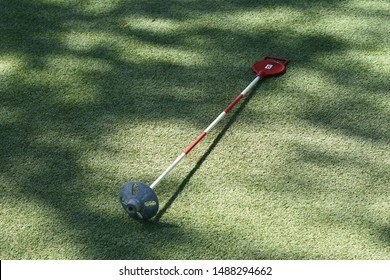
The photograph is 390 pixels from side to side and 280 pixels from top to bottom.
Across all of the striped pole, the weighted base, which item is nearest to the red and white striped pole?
the striped pole

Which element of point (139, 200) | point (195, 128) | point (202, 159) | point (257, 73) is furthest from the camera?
point (257, 73)

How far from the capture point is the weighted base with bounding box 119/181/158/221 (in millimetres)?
2836

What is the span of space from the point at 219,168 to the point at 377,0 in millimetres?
2192

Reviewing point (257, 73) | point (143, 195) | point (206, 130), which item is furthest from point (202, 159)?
point (257, 73)

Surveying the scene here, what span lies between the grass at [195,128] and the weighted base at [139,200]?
8cm

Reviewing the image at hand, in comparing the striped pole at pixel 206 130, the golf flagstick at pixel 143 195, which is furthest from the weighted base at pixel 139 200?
the striped pole at pixel 206 130

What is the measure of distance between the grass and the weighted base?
0.08m

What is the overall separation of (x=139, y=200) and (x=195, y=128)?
2.68 feet

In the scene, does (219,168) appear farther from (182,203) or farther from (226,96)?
(226,96)

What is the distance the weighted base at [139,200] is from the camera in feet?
9.30

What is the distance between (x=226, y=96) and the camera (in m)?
3.77

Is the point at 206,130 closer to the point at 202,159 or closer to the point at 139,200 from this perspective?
the point at 202,159

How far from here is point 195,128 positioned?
3.52 m

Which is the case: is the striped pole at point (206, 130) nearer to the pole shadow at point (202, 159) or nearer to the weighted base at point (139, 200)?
the pole shadow at point (202, 159)
